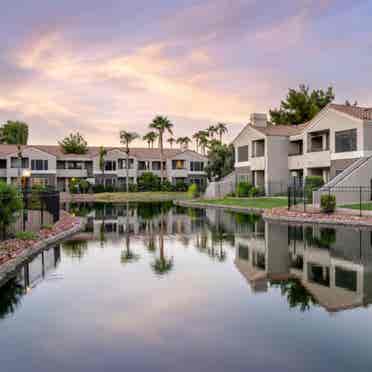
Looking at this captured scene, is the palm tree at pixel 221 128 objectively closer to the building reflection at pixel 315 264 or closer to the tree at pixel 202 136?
the tree at pixel 202 136

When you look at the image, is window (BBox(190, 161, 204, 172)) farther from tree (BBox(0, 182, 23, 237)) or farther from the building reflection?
tree (BBox(0, 182, 23, 237))

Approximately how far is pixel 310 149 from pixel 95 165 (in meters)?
43.0

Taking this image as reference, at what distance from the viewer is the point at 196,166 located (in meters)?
80.6

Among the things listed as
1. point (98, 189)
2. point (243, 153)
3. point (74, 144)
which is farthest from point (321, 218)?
point (74, 144)

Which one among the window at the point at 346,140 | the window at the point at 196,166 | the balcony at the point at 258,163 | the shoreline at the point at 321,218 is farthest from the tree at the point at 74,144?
the shoreline at the point at 321,218

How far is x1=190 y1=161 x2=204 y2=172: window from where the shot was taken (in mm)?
80325

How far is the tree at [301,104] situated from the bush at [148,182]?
866 inches

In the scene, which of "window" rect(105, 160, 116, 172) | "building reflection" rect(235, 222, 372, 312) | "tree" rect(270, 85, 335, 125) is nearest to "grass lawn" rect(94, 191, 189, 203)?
"window" rect(105, 160, 116, 172)

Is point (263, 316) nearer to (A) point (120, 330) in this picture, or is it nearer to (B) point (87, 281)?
(A) point (120, 330)

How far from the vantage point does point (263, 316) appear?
28.0 feet

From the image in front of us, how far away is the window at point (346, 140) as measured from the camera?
37656 mm

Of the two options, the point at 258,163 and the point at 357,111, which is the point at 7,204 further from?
the point at 258,163

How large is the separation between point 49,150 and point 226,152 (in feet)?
105

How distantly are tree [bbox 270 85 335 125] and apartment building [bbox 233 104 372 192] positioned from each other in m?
20.8
